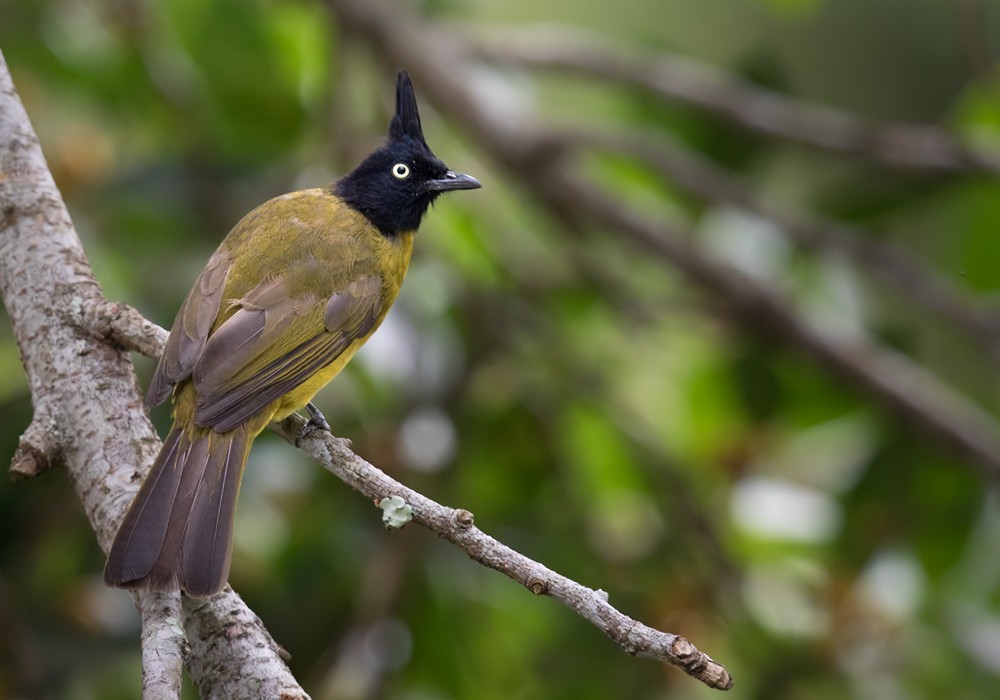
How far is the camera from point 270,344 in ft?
9.18

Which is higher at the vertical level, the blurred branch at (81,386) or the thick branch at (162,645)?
the blurred branch at (81,386)

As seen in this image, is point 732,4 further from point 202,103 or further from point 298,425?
point 298,425

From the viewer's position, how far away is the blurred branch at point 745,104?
458 cm

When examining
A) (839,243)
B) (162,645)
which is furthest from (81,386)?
(839,243)

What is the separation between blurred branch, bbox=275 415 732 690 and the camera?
67.4 inches

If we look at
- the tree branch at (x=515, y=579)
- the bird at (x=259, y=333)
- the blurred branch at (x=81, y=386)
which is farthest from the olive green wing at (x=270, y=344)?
the tree branch at (x=515, y=579)

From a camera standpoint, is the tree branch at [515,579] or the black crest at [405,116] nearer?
the tree branch at [515,579]

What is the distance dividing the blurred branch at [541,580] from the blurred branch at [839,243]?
2718 mm

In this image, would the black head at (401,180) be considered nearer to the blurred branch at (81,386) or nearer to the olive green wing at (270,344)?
the olive green wing at (270,344)

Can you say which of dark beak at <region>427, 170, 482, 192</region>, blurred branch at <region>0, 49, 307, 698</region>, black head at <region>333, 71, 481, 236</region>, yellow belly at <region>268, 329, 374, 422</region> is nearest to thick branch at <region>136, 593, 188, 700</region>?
blurred branch at <region>0, 49, 307, 698</region>

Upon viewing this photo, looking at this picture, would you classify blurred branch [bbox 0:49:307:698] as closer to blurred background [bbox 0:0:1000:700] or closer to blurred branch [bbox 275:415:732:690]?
blurred branch [bbox 275:415:732:690]

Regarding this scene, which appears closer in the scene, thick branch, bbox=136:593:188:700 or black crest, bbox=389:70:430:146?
thick branch, bbox=136:593:188:700

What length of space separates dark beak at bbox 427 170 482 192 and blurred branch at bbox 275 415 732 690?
1466 mm

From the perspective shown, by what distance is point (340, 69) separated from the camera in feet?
16.1
